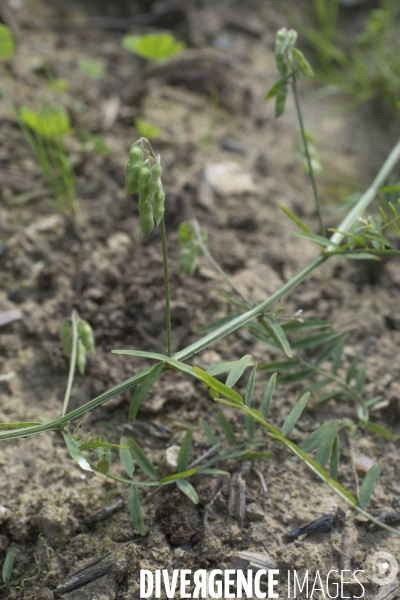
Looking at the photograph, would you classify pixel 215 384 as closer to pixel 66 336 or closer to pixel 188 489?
pixel 188 489

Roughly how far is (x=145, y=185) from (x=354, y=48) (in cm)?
242

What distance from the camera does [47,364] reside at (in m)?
1.87

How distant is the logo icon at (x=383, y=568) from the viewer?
4.50 ft

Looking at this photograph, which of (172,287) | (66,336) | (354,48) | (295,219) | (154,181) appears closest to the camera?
(154,181)

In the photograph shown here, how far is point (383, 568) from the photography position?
1.39 m

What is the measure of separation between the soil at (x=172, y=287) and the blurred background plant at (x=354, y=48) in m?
0.09

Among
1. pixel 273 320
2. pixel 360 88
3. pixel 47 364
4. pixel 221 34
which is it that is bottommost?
pixel 47 364

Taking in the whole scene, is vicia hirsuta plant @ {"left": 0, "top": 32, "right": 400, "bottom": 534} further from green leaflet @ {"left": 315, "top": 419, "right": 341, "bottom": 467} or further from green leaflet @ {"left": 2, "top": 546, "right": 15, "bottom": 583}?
green leaflet @ {"left": 2, "top": 546, "right": 15, "bottom": 583}

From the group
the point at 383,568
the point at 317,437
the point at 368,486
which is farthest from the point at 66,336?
the point at 383,568

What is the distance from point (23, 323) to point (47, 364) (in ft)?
0.60

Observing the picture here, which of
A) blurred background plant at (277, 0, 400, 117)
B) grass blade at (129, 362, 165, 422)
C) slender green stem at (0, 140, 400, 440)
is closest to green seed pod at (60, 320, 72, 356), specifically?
slender green stem at (0, 140, 400, 440)

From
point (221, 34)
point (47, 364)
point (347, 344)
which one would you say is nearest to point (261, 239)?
point (347, 344)

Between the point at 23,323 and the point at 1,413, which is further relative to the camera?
the point at 23,323

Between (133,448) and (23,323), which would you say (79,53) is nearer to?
(23,323)
